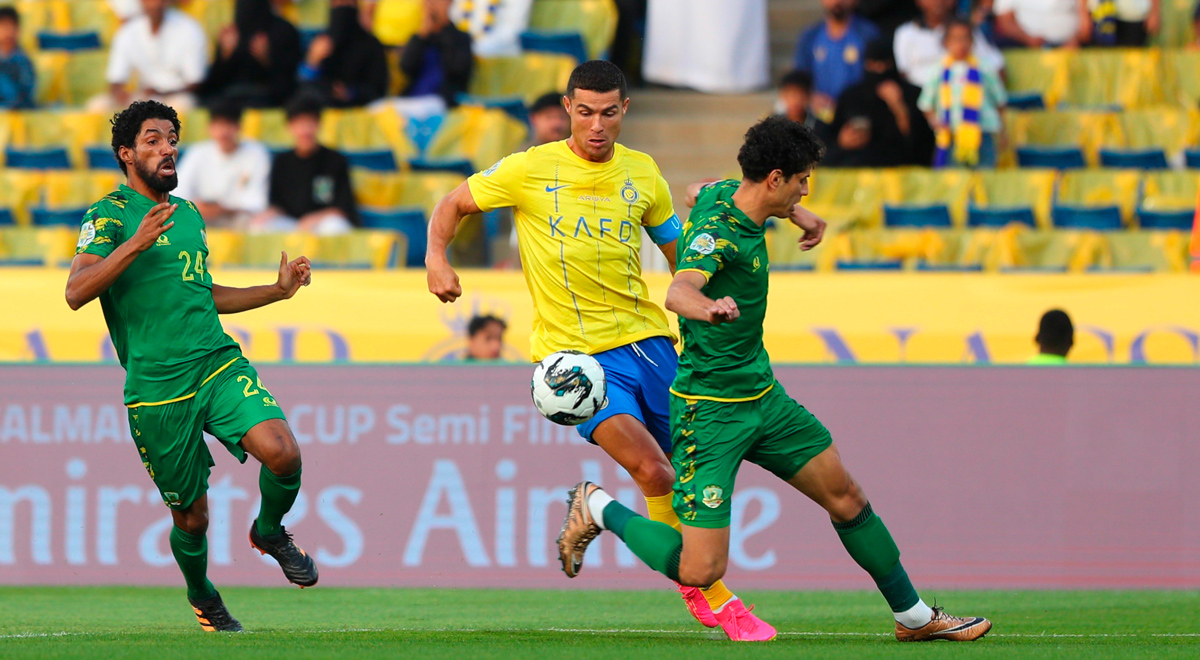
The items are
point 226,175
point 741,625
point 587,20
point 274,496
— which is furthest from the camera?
point 587,20

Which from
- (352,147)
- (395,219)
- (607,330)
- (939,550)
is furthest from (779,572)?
(352,147)

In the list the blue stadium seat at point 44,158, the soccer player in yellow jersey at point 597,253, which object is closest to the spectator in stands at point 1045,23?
the blue stadium seat at point 44,158

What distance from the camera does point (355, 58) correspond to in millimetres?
14828

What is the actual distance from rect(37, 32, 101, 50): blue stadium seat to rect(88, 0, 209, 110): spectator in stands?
3.78 ft

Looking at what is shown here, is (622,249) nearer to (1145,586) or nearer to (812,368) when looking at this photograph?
(812,368)

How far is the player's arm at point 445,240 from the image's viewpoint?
20.4 ft

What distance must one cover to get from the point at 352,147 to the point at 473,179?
7.66 meters

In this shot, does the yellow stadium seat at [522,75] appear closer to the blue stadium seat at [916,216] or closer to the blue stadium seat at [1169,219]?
the blue stadium seat at [916,216]

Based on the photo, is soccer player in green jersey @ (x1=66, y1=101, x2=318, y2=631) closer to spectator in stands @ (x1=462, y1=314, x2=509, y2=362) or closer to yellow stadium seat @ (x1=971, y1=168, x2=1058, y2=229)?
spectator in stands @ (x1=462, y1=314, x2=509, y2=362)

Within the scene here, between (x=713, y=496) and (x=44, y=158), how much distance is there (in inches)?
400

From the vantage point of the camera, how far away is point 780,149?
5961 mm

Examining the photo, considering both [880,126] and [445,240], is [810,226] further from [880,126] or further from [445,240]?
[880,126]

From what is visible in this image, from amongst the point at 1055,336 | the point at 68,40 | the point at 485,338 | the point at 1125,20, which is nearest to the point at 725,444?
the point at 1055,336

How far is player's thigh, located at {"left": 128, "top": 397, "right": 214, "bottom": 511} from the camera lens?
6723 millimetres
